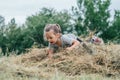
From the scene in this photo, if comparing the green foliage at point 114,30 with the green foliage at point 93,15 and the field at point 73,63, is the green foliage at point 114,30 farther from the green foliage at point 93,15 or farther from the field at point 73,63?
the field at point 73,63

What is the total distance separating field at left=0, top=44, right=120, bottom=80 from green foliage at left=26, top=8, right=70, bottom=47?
51.0ft

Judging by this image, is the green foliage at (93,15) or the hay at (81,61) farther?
the green foliage at (93,15)

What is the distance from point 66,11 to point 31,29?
277cm

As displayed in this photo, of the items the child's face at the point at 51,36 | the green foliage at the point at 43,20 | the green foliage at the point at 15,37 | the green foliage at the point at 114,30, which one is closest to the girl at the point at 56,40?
the child's face at the point at 51,36

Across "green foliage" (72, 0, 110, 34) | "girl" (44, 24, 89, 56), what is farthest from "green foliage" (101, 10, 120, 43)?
"girl" (44, 24, 89, 56)

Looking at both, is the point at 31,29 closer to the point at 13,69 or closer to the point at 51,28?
the point at 51,28

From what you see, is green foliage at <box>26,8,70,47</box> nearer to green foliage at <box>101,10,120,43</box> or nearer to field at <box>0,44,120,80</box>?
green foliage at <box>101,10,120,43</box>

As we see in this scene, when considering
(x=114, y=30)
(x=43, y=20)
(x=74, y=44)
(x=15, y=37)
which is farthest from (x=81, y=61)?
(x=114, y=30)

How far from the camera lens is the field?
585cm

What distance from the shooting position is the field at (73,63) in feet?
19.2

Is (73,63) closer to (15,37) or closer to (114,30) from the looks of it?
(15,37)

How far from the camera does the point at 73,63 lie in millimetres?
6852

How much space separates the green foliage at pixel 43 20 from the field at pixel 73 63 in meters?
15.5

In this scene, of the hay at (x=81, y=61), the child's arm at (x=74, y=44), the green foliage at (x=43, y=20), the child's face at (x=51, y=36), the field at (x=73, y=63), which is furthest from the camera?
the green foliage at (x=43, y=20)
